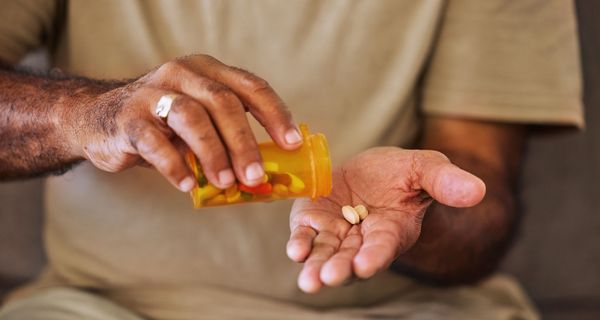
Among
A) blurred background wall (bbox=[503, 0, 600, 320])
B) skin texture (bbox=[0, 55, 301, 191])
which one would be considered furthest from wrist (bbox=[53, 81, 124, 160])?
blurred background wall (bbox=[503, 0, 600, 320])

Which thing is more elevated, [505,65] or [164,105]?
[164,105]

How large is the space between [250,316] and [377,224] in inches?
13.3

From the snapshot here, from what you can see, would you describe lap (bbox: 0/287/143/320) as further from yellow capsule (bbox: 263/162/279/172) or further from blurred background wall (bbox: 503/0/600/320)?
blurred background wall (bbox: 503/0/600/320)

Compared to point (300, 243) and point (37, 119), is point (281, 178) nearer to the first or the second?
point (300, 243)

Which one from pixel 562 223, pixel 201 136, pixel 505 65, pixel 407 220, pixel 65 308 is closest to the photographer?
pixel 201 136

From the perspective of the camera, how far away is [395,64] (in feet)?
3.15

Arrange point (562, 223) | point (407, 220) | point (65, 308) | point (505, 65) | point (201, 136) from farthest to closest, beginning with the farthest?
point (562, 223)
point (505, 65)
point (65, 308)
point (407, 220)
point (201, 136)

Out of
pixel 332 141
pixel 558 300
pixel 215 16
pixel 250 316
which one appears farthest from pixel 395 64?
pixel 558 300

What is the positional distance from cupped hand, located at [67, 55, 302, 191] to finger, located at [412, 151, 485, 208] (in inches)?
4.7

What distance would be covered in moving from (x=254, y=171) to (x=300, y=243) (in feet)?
0.28

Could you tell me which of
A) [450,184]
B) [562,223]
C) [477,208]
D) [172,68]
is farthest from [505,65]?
[172,68]

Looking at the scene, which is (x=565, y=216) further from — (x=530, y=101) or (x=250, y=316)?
(x=250, y=316)

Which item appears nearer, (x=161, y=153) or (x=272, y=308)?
(x=161, y=153)

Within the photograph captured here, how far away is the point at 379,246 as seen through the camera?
0.59m
